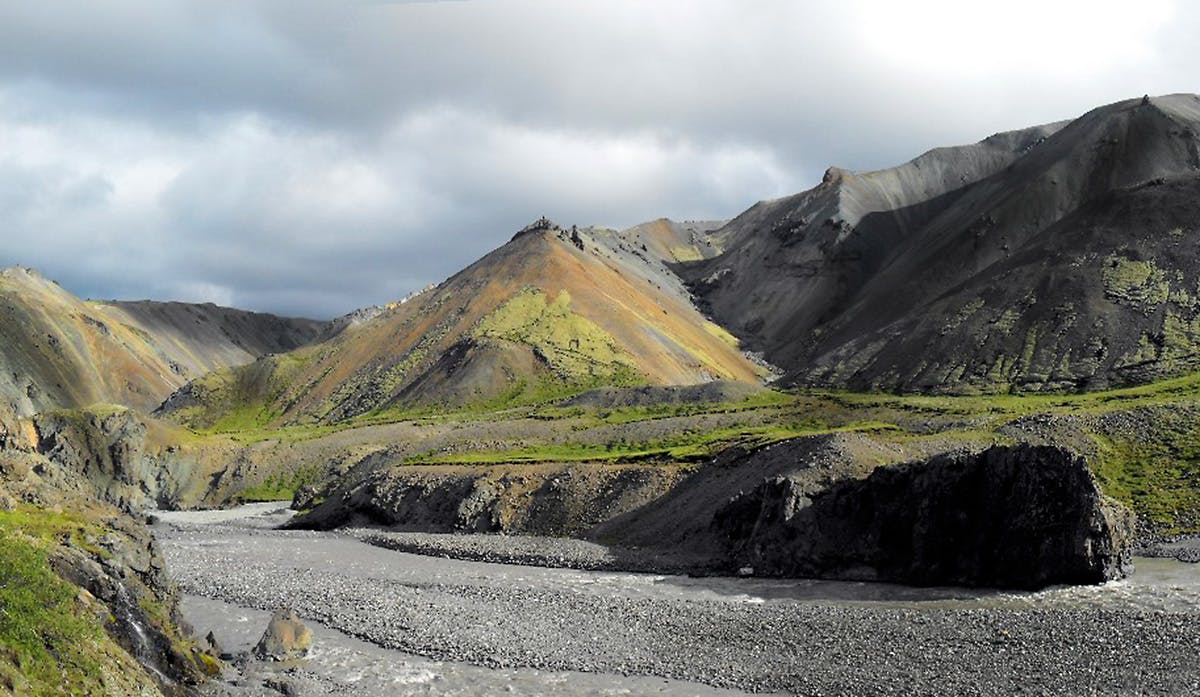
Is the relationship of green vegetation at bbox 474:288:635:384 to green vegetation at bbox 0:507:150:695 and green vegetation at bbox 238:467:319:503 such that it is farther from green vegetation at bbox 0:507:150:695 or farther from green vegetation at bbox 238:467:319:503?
green vegetation at bbox 0:507:150:695

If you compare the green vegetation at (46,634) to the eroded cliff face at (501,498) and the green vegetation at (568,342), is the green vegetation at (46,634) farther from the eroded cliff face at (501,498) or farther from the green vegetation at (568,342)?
the green vegetation at (568,342)

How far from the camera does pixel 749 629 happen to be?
158 feet

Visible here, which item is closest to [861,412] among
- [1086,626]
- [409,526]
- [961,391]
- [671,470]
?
[961,391]

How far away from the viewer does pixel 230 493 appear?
134m

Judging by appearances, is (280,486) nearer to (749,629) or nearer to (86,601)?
(749,629)

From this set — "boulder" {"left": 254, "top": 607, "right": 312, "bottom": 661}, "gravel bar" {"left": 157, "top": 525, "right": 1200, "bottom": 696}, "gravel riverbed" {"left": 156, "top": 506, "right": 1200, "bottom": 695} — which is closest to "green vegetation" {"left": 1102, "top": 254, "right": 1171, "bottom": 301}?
"gravel riverbed" {"left": 156, "top": 506, "right": 1200, "bottom": 695}

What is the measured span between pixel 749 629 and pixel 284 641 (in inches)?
874

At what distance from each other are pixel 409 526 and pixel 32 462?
1449 inches

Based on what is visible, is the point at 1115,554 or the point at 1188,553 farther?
the point at 1188,553

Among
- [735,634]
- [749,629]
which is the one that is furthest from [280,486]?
[735,634]

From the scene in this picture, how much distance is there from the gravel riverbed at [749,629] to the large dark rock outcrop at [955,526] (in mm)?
2719

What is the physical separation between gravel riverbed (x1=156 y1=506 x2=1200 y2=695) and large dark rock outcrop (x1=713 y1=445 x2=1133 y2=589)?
272 cm

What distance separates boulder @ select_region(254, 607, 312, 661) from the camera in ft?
141

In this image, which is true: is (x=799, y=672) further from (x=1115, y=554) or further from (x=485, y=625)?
(x=1115, y=554)
